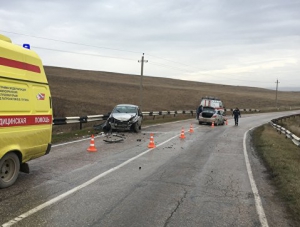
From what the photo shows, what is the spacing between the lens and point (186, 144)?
49.1ft

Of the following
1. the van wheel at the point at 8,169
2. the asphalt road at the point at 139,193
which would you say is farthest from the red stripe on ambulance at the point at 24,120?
the asphalt road at the point at 139,193

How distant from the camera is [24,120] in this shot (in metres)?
7.09

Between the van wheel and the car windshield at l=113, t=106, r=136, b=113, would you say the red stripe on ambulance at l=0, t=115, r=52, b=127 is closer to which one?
the van wheel

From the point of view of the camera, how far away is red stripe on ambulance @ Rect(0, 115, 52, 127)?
650 centimetres

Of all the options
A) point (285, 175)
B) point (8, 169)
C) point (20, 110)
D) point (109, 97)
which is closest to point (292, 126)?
point (285, 175)

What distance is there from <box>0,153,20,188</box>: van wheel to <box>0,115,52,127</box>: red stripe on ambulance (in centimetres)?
64

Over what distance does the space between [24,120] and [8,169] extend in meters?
1.04

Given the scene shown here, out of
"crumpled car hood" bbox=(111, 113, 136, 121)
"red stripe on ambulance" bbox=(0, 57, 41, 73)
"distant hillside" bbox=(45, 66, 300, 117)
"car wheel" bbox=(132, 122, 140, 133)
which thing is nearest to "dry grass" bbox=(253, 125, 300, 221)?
"red stripe on ambulance" bbox=(0, 57, 41, 73)

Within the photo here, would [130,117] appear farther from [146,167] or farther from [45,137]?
[45,137]

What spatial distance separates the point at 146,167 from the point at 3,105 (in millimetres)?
4296

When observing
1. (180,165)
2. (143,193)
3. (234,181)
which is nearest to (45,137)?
(143,193)

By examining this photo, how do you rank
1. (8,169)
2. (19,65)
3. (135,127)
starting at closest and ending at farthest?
(8,169) → (19,65) → (135,127)

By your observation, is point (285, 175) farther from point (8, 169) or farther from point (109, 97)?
point (109, 97)

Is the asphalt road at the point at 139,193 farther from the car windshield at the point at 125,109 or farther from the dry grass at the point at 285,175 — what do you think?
the car windshield at the point at 125,109
